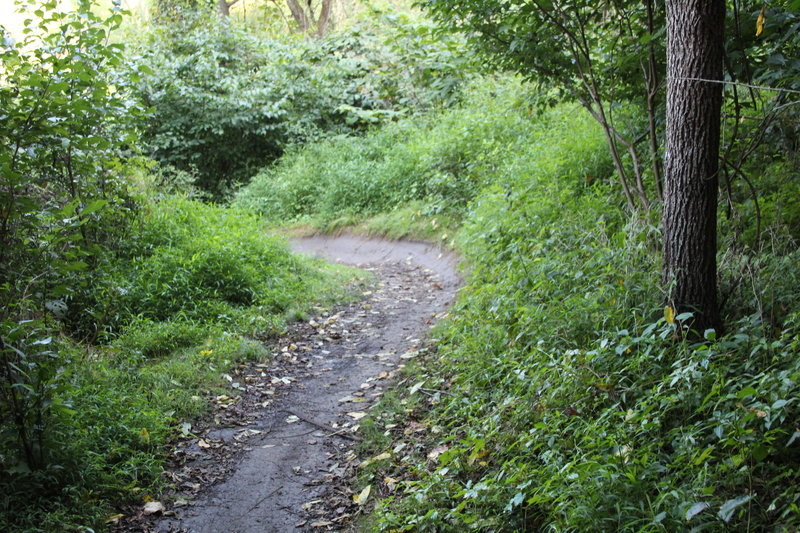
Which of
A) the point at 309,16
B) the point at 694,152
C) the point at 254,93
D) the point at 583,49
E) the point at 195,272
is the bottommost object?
the point at 195,272

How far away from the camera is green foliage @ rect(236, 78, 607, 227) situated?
11.8 metres

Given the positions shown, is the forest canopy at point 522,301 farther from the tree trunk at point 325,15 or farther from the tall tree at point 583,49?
the tree trunk at point 325,15

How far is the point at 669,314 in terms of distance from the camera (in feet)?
12.7

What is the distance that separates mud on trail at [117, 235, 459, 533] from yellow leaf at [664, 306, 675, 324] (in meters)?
2.38

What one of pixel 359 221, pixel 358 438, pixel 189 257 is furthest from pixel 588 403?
pixel 359 221

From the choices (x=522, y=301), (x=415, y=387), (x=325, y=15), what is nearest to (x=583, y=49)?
(x=522, y=301)

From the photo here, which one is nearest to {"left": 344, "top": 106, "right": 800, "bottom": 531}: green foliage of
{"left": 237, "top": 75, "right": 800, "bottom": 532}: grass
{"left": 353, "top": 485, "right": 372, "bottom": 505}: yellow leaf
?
{"left": 237, "top": 75, "right": 800, "bottom": 532}: grass

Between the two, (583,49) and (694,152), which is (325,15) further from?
(694,152)

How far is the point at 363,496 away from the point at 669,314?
2.34 meters

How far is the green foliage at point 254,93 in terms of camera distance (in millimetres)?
17859

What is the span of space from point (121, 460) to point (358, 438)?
1750 mm

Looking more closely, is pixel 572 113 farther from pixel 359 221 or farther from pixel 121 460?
pixel 121 460

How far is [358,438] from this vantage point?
4.87 metres

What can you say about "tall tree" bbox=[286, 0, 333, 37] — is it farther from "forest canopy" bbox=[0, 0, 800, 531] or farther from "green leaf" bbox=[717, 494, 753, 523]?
"green leaf" bbox=[717, 494, 753, 523]
